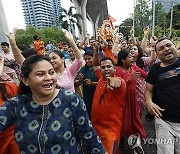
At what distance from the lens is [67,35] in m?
2.45

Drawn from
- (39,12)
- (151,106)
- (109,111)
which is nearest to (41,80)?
(109,111)

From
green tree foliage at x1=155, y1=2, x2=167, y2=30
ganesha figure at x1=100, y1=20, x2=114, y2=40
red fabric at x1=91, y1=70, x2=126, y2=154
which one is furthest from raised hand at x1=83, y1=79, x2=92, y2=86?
green tree foliage at x1=155, y1=2, x2=167, y2=30

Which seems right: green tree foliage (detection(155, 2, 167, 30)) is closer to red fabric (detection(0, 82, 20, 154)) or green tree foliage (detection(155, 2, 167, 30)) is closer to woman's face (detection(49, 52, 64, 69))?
woman's face (detection(49, 52, 64, 69))

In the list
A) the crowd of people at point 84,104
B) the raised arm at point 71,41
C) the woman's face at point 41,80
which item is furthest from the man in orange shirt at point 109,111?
the woman's face at point 41,80

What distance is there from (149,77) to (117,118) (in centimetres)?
55

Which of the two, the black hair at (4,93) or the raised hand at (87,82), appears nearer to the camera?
the black hair at (4,93)

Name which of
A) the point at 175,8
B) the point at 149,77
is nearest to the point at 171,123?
the point at 149,77

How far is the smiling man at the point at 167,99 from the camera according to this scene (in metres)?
2.09

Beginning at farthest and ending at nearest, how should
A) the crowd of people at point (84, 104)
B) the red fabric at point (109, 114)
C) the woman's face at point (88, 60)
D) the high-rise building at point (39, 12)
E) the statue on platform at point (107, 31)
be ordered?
the high-rise building at point (39, 12)
the statue on platform at point (107, 31)
the woman's face at point (88, 60)
the red fabric at point (109, 114)
the crowd of people at point (84, 104)

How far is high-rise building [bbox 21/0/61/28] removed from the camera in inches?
3627

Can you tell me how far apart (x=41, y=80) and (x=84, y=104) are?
327 mm

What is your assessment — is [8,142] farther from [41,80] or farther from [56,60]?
[56,60]

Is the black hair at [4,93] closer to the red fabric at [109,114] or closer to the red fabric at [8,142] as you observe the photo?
the red fabric at [8,142]

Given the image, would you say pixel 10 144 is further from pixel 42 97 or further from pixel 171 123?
pixel 171 123
